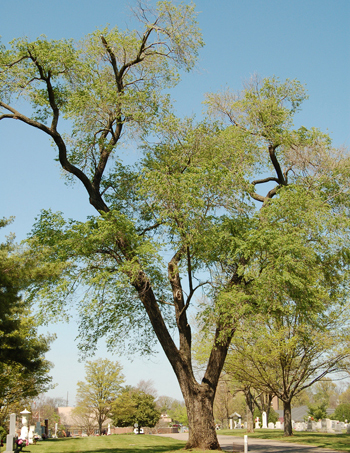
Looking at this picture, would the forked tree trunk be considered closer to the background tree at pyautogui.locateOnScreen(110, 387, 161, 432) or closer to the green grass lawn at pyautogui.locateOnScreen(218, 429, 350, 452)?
the green grass lawn at pyautogui.locateOnScreen(218, 429, 350, 452)

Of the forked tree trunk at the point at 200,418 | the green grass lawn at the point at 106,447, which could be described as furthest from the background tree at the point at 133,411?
the forked tree trunk at the point at 200,418

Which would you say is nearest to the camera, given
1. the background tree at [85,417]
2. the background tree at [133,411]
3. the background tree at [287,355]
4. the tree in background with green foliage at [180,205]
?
the tree in background with green foliage at [180,205]

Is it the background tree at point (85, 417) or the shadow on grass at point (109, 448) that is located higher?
the shadow on grass at point (109, 448)

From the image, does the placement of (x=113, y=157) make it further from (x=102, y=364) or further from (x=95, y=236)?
(x=102, y=364)

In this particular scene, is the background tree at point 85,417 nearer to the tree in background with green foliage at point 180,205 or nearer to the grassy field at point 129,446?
the grassy field at point 129,446

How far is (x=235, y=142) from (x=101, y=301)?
7.69 m

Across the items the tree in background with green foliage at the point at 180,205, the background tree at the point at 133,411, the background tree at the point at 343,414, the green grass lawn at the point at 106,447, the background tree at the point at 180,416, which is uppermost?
the tree in background with green foliage at the point at 180,205

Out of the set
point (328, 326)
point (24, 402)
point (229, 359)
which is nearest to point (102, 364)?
point (24, 402)

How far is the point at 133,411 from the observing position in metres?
45.1

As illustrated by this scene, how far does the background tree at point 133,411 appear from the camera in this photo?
1774 inches

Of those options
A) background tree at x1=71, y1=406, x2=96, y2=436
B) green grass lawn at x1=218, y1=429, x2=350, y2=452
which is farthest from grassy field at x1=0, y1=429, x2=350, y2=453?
background tree at x1=71, y1=406, x2=96, y2=436

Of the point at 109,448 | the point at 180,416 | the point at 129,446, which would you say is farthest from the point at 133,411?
the point at 180,416

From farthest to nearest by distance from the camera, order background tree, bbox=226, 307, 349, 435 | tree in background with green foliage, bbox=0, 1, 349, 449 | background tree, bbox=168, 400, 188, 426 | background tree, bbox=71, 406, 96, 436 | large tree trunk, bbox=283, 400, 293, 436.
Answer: background tree, bbox=168, 400, 188, 426 < background tree, bbox=71, 406, 96, 436 < large tree trunk, bbox=283, 400, 293, 436 < background tree, bbox=226, 307, 349, 435 < tree in background with green foliage, bbox=0, 1, 349, 449

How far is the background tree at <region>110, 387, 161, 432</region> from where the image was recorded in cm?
4507
